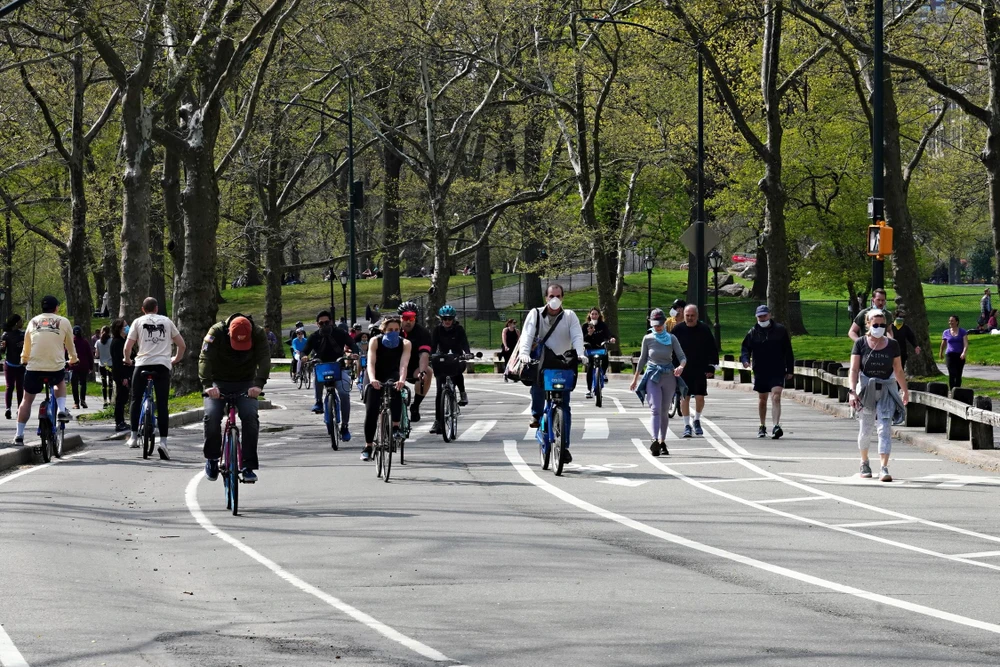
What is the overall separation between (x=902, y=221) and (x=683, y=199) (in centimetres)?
4223

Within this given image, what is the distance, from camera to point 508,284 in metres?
84.0

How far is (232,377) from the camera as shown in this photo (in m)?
13.7

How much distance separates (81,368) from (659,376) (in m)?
14.2

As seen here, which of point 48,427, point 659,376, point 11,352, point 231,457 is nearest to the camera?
point 231,457

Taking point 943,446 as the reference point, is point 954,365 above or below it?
above

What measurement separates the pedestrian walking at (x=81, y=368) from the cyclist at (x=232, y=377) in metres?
14.3

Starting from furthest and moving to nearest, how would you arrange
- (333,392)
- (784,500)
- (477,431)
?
(477,431) → (333,392) → (784,500)

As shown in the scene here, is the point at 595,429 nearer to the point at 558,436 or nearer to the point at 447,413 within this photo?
the point at 447,413

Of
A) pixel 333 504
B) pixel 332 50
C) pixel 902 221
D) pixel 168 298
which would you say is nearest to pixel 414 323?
pixel 333 504

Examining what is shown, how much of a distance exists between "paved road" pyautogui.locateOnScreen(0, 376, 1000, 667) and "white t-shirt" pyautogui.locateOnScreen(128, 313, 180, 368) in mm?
1336

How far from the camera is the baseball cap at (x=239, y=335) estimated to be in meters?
13.7

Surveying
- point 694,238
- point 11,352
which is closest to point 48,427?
point 11,352

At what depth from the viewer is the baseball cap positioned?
44.8ft

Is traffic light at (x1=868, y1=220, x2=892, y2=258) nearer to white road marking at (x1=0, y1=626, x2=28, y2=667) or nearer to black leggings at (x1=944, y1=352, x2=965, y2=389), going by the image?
black leggings at (x1=944, y1=352, x2=965, y2=389)
